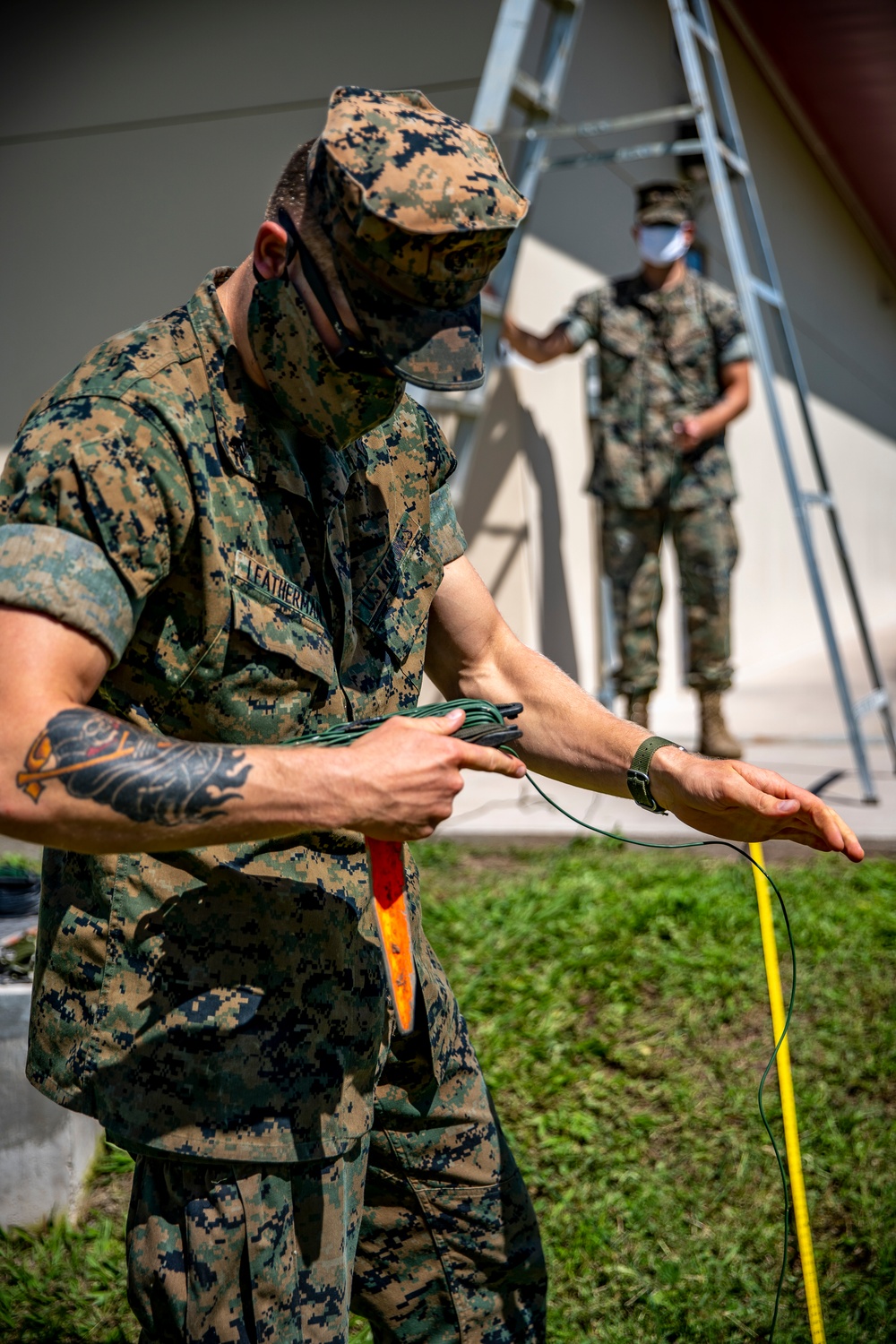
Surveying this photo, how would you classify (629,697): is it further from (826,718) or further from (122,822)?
(122,822)

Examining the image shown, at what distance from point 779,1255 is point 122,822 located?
2115 mm

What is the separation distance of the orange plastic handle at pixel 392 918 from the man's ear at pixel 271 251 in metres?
0.66

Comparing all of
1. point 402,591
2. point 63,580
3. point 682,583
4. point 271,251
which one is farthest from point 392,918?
point 682,583

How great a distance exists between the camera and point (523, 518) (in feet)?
21.6

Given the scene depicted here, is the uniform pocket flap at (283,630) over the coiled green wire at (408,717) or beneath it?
over

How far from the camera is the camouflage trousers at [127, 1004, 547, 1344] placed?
4.49 feet

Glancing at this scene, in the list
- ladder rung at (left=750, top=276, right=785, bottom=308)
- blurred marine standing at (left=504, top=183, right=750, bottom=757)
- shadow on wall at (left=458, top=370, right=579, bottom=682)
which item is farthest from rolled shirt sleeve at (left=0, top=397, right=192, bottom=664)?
shadow on wall at (left=458, top=370, right=579, bottom=682)

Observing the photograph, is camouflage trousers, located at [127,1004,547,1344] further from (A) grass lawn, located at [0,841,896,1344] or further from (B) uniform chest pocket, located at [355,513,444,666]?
(A) grass lawn, located at [0,841,896,1344]

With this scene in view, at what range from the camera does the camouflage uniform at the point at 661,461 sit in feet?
18.6

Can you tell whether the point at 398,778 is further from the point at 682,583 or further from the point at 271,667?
the point at 682,583

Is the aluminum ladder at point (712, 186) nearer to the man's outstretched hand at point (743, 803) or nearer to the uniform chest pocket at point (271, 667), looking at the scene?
the man's outstretched hand at point (743, 803)

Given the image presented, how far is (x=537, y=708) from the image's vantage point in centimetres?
180

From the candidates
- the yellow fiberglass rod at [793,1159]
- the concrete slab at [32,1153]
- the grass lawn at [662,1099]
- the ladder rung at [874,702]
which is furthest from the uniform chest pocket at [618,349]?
the concrete slab at [32,1153]

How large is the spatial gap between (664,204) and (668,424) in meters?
0.99
